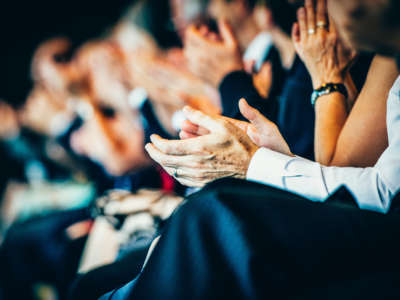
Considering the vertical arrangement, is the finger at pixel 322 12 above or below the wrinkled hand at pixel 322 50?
above

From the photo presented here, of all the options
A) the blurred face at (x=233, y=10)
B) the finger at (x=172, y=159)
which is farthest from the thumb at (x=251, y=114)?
the blurred face at (x=233, y=10)

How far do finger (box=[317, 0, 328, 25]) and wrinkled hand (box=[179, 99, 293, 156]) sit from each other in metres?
0.25

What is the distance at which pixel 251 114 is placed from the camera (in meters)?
0.41

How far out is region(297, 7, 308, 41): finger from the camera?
19.7 inches

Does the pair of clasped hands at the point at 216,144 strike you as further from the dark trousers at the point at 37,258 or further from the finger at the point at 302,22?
the dark trousers at the point at 37,258

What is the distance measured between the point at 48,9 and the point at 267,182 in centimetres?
245

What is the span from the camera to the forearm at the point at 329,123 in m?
0.48

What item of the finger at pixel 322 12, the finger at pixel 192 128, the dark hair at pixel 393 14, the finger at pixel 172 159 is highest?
the finger at pixel 322 12

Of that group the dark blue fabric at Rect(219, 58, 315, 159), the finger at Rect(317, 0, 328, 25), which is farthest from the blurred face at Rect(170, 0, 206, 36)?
the finger at Rect(317, 0, 328, 25)

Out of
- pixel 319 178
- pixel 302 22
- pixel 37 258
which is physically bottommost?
pixel 37 258

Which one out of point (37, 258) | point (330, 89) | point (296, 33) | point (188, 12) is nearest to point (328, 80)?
point (330, 89)

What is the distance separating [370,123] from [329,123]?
0.08 meters

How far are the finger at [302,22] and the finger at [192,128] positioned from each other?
1.00ft

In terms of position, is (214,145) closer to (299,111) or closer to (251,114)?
(251,114)
